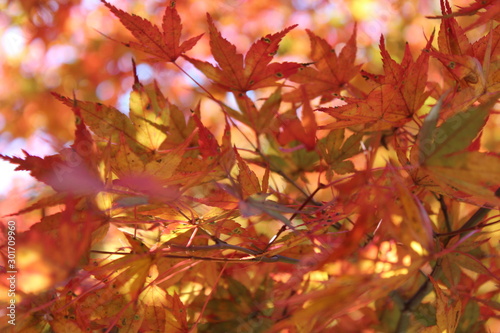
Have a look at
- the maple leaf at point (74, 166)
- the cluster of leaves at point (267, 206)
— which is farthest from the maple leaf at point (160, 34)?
the maple leaf at point (74, 166)

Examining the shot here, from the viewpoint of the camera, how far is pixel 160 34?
0.57 meters

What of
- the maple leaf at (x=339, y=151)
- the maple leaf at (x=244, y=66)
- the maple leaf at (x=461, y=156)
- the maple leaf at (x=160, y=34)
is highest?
the maple leaf at (x=160, y=34)

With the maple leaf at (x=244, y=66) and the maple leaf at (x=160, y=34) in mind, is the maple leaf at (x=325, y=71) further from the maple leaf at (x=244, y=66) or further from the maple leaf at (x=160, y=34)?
the maple leaf at (x=160, y=34)

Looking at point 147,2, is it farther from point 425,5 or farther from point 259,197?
point 259,197

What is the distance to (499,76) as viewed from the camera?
0.46 m

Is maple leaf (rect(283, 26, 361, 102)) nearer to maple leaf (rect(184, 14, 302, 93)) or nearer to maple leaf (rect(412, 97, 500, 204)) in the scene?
maple leaf (rect(184, 14, 302, 93))

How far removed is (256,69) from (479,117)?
321 millimetres

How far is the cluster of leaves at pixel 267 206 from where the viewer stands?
35 centimetres

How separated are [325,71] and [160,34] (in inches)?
10.3

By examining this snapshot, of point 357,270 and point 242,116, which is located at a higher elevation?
point 242,116

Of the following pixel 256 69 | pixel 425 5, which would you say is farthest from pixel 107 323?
pixel 425 5

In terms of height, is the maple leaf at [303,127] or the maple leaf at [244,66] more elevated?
the maple leaf at [244,66]

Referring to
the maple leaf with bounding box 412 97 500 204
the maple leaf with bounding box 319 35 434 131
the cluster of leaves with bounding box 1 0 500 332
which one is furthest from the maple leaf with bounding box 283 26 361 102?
the maple leaf with bounding box 412 97 500 204

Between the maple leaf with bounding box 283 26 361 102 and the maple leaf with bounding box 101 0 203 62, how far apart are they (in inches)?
7.3
